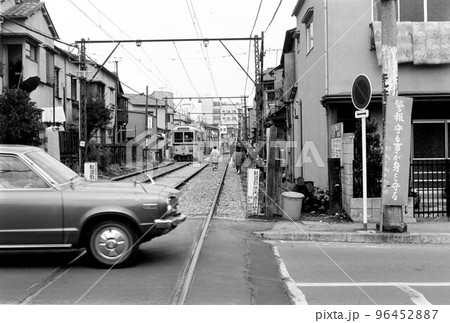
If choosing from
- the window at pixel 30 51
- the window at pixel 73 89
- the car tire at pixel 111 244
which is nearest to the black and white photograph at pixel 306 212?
the car tire at pixel 111 244

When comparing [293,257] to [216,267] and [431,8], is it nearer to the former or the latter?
[216,267]

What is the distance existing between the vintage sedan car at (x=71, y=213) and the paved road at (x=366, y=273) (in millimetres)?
2141

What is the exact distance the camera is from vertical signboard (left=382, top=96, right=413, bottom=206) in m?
9.39

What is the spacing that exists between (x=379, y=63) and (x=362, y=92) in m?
4.19

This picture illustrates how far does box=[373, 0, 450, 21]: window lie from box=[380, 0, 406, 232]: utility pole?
4.00 meters

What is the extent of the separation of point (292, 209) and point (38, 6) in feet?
56.3

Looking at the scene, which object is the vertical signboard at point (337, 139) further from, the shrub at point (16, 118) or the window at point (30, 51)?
the window at point (30, 51)

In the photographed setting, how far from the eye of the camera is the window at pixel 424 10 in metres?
13.1

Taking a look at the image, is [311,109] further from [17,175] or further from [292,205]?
[17,175]

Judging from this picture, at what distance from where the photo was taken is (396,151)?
372 inches

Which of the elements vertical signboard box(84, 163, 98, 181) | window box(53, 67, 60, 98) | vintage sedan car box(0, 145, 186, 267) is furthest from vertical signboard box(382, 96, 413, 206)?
window box(53, 67, 60, 98)

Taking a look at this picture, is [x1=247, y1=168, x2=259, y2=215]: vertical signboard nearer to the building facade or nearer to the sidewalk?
the sidewalk

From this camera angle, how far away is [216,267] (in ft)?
21.8

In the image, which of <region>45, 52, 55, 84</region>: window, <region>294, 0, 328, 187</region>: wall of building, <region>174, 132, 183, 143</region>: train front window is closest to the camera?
<region>294, 0, 328, 187</region>: wall of building
